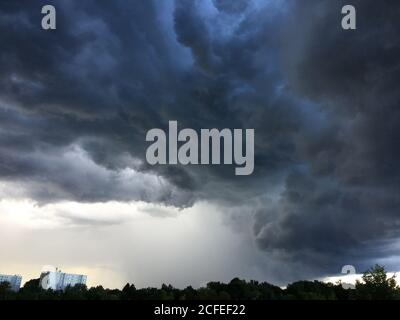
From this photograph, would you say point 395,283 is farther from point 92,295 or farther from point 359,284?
point 92,295
